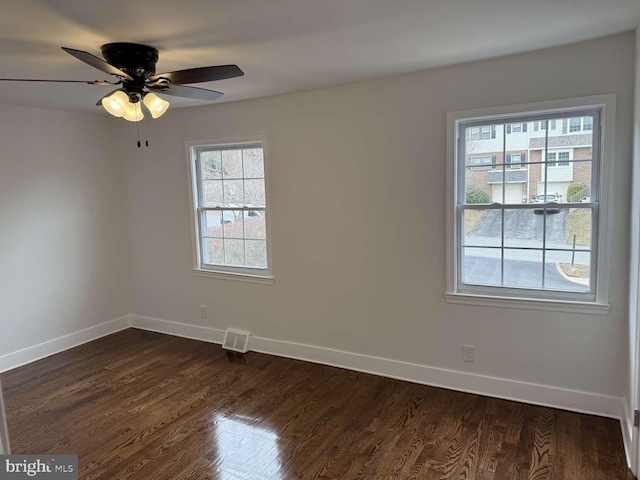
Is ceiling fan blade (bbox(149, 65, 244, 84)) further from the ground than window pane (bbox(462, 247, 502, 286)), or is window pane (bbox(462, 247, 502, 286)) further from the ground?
ceiling fan blade (bbox(149, 65, 244, 84))

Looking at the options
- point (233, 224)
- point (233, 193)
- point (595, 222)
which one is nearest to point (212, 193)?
point (233, 193)

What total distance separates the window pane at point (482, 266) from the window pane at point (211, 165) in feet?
8.17

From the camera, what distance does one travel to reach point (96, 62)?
2.19m

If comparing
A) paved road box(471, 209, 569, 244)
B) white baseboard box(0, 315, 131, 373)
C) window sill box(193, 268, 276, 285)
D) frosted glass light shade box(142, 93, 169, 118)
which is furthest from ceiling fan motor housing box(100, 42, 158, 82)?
white baseboard box(0, 315, 131, 373)

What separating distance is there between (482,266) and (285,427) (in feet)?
5.92

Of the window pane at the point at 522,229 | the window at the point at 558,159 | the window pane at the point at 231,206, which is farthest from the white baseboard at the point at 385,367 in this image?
the window at the point at 558,159

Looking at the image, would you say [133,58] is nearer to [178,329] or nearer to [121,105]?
[121,105]

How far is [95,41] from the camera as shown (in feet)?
7.82

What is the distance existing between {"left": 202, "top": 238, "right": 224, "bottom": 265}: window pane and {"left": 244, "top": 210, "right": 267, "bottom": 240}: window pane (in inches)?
15.4

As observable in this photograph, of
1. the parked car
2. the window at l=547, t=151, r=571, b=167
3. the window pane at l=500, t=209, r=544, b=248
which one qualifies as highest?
the window at l=547, t=151, r=571, b=167

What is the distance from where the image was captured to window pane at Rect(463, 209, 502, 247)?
3203 millimetres

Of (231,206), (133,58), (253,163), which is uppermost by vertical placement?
(133,58)

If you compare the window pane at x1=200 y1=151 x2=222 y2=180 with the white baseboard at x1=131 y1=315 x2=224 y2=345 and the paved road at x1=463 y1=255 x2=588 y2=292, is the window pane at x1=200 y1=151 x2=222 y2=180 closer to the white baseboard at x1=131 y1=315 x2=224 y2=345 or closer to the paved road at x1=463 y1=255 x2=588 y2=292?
the white baseboard at x1=131 y1=315 x2=224 y2=345

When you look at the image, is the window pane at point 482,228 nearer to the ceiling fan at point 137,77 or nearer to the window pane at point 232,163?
the ceiling fan at point 137,77
